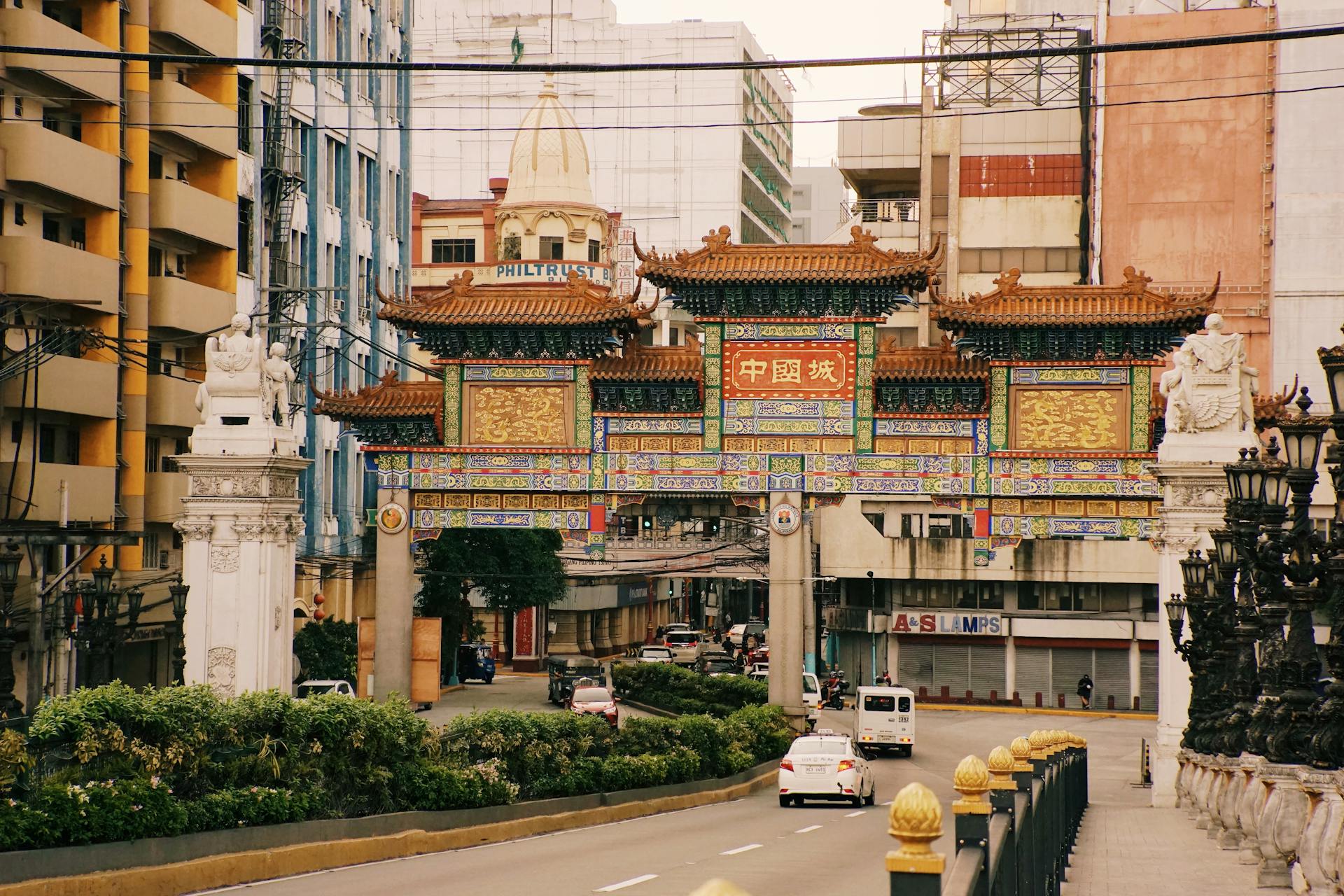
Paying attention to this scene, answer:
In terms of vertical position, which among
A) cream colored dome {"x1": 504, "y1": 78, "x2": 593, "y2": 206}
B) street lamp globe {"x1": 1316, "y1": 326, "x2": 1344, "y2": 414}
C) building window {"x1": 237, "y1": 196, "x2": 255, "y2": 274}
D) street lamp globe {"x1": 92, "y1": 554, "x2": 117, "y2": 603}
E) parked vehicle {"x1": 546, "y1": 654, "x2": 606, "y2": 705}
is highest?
cream colored dome {"x1": 504, "y1": 78, "x2": 593, "y2": 206}

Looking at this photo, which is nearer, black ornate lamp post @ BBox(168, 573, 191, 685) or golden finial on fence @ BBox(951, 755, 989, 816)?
golden finial on fence @ BBox(951, 755, 989, 816)

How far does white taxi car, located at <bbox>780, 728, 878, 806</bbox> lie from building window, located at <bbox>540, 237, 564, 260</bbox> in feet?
174

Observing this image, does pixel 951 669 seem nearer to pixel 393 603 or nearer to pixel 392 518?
pixel 393 603

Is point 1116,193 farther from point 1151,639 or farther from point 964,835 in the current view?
point 964,835

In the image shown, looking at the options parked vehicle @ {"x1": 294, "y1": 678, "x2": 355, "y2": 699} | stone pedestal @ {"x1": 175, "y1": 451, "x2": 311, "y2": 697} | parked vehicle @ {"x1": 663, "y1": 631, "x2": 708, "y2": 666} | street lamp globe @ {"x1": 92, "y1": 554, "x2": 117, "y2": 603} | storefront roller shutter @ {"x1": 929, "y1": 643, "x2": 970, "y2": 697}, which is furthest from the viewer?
parked vehicle @ {"x1": 663, "y1": 631, "x2": 708, "y2": 666}

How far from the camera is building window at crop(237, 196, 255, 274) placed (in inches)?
1864

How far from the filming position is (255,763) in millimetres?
19422

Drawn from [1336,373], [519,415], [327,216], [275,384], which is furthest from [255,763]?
[327,216]

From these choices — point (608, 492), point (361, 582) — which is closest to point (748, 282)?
point (608, 492)

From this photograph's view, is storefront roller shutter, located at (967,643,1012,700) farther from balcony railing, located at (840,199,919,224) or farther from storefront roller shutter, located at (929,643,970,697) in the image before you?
balcony railing, located at (840,199,919,224)

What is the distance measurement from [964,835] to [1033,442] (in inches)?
1003

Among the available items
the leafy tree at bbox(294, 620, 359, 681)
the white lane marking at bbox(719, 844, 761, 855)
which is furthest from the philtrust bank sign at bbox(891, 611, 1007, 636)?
the white lane marking at bbox(719, 844, 761, 855)

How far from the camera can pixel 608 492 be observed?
34.8 m

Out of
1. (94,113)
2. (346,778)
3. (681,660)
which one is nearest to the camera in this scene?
(346,778)
